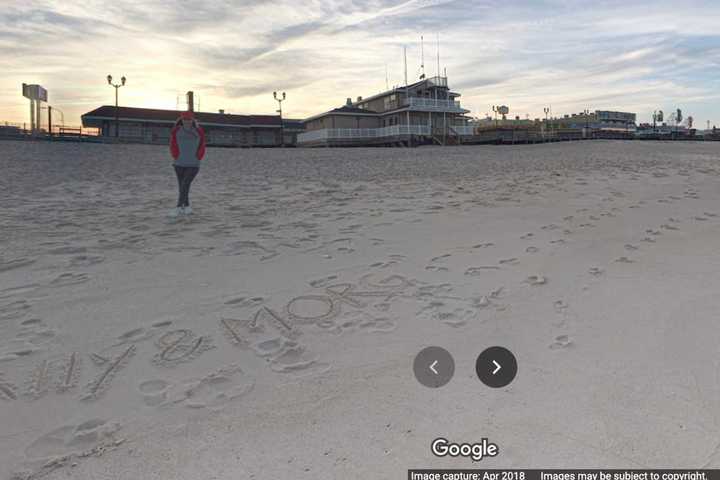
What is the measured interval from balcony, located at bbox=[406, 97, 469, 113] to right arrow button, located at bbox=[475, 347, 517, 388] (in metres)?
46.5

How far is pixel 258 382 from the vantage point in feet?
9.30

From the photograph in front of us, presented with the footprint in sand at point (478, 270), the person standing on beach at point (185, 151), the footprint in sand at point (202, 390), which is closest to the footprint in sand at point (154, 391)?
the footprint in sand at point (202, 390)

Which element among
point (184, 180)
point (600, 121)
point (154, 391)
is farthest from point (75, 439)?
point (600, 121)

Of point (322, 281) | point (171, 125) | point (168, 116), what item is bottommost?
point (322, 281)

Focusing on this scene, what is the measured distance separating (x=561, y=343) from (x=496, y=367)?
61 centimetres

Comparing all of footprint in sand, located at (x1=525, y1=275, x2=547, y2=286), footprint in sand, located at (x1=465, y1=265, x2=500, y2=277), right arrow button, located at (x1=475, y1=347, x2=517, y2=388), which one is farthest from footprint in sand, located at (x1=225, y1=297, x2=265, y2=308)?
footprint in sand, located at (x1=525, y1=275, x2=547, y2=286)

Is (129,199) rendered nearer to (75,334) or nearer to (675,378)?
(75,334)

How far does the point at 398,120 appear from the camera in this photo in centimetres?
4962

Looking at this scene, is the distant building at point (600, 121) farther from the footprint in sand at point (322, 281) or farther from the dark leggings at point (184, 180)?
the footprint in sand at point (322, 281)

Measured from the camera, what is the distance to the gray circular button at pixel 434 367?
2857 millimetres

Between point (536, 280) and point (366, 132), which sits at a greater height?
point (366, 132)

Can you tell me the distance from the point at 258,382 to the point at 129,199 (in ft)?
26.7

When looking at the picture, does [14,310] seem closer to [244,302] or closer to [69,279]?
[69,279]

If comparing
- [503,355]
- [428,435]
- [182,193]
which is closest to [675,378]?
[503,355]
